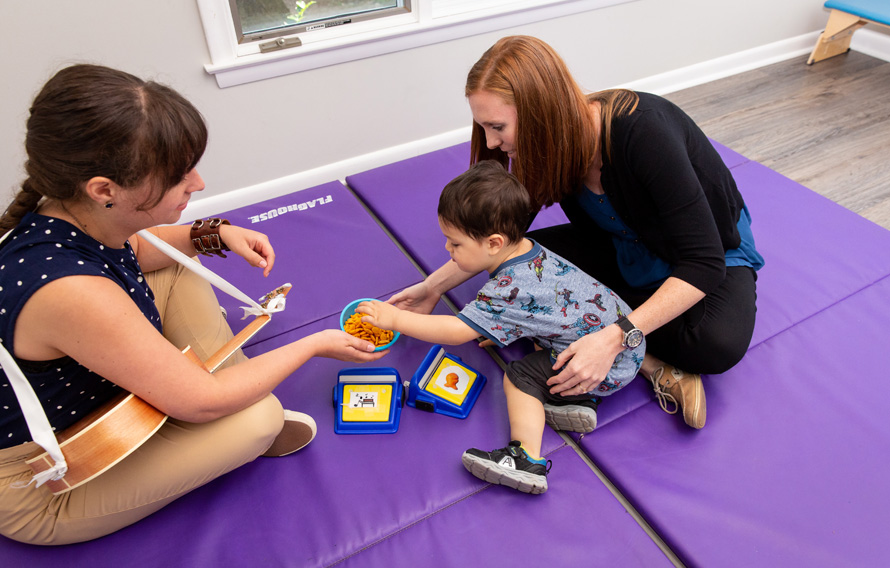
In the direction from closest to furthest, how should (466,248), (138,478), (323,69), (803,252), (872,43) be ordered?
(138,478) → (466,248) → (803,252) → (323,69) → (872,43)

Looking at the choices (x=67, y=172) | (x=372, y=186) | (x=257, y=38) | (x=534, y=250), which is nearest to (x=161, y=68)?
(x=257, y=38)

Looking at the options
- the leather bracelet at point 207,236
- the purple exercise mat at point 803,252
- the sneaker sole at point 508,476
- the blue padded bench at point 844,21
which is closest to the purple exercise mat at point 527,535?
the sneaker sole at point 508,476

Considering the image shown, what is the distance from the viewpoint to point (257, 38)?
2.44m

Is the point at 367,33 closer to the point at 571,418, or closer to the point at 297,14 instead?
the point at 297,14

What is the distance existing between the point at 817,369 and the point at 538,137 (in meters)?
1.02

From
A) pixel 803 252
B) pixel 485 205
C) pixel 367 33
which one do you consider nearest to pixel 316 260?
pixel 485 205

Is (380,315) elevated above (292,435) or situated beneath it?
elevated above

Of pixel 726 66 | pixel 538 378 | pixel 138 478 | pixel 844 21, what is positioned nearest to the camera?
pixel 138 478

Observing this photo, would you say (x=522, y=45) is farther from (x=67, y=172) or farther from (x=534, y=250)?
(x=67, y=172)

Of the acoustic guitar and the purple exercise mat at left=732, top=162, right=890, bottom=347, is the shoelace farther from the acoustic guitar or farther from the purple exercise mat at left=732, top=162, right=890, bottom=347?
the acoustic guitar

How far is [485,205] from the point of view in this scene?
1378mm

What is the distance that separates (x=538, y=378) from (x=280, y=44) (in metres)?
1.75

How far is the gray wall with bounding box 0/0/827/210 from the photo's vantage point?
2.09 meters

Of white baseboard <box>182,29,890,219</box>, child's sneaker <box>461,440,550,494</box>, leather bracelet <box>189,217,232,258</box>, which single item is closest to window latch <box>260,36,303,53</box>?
white baseboard <box>182,29,890,219</box>
